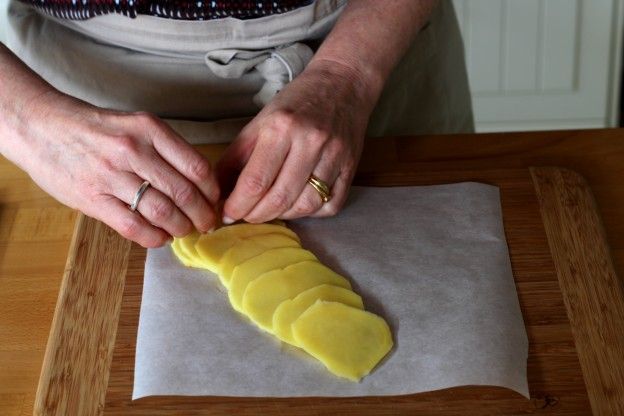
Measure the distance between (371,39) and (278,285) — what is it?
1.33 ft

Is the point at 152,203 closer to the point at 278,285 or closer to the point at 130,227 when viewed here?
the point at 130,227

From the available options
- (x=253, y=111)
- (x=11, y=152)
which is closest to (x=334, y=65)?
(x=253, y=111)

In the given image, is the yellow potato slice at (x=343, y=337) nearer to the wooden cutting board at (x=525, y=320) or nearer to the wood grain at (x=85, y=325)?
the wooden cutting board at (x=525, y=320)

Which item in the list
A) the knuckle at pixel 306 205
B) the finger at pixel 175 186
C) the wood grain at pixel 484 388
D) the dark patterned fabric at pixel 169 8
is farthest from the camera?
the dark patterned fabric at pixel 169 8

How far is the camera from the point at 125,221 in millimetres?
1143

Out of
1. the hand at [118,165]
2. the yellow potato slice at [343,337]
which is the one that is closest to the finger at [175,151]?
the hand at [118,165]

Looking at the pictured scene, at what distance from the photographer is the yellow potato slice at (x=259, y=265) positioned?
113 cm

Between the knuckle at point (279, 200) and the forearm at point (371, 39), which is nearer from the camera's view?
A: the knuckle at point (279, 200)

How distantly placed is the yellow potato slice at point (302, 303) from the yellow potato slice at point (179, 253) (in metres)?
0.16

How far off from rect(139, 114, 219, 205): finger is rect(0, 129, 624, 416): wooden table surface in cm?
25

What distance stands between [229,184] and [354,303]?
24 cm

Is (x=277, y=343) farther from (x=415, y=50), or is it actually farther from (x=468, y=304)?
(x=415, y=50)

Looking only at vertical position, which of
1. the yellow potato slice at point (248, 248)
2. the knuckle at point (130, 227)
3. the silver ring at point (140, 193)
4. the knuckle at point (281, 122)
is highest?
the knuckle at point (281, 122)

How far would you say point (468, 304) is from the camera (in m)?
1.13
